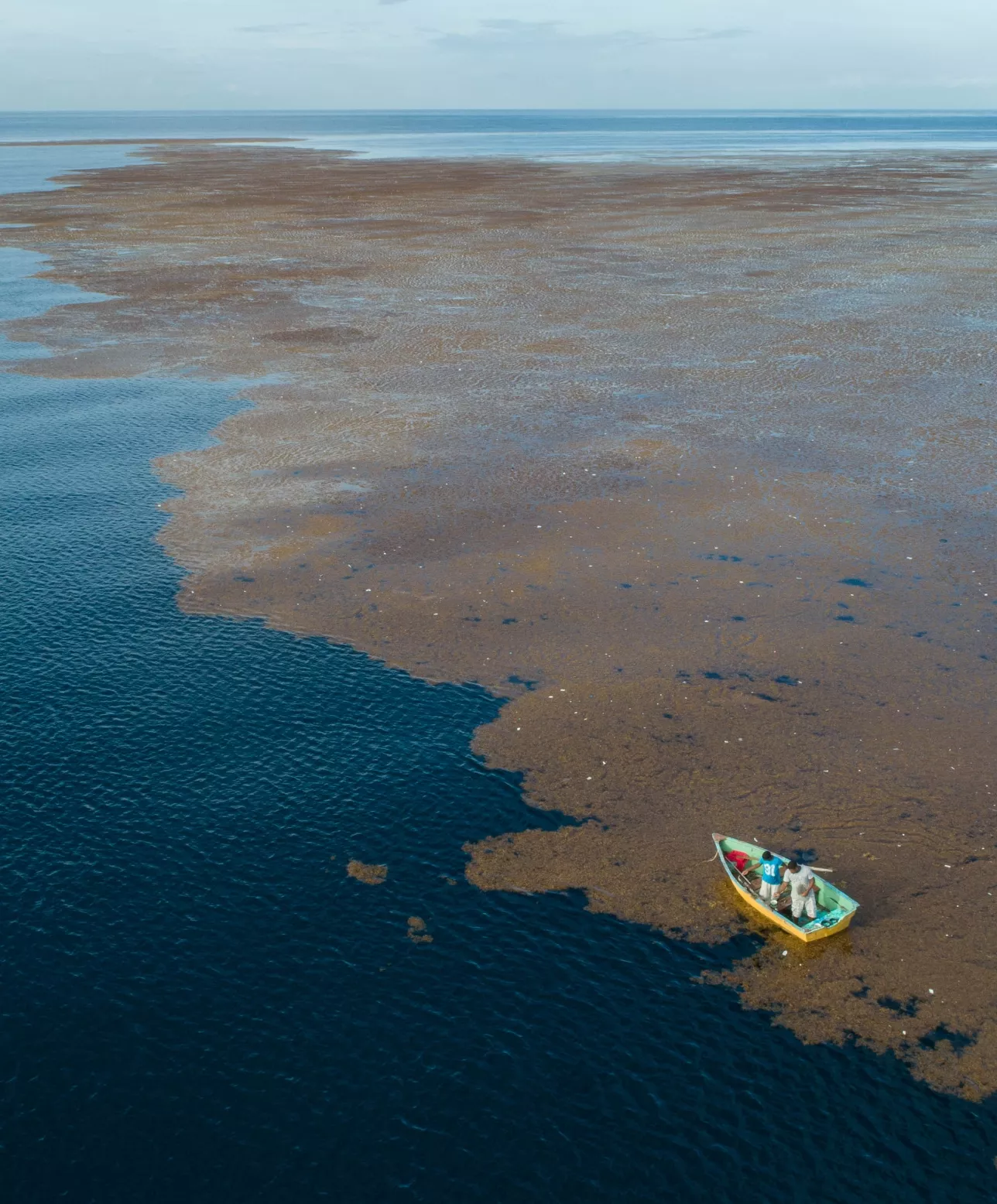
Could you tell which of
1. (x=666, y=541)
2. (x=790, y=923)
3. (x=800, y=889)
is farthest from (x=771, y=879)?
(x=666, y=541)

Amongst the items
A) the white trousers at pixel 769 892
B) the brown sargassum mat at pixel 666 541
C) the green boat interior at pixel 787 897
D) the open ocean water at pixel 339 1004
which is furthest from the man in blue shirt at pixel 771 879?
the open ocean water at pixel 339 1004

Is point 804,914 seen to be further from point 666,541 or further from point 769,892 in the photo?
point 666,541

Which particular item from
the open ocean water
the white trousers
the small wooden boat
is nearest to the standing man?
the small wooden boat

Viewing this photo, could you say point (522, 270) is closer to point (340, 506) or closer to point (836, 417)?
point (836, 417)

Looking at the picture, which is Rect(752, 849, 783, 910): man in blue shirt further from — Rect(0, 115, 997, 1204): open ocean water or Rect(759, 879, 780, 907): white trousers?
Rect(0, 115, 997, 1204): open ocean water

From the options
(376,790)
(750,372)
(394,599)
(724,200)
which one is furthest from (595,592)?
(724,200)
